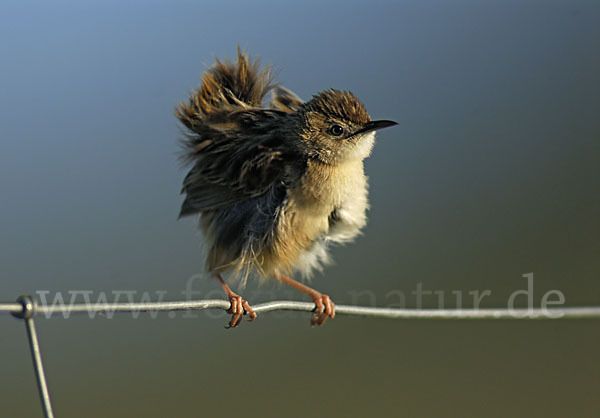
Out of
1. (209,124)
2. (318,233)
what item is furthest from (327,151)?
(209,124)

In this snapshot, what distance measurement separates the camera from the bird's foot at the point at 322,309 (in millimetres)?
3336

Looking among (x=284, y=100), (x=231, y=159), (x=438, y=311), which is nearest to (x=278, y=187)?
(x=231, y=159)

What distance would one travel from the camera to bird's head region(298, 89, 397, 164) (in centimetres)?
333

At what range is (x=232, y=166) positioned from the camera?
3.39 meters

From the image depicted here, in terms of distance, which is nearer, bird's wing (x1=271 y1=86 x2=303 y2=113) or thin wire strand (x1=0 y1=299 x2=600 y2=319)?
thin wire strand (x1=0 y1=299 x2=600 y2=319)

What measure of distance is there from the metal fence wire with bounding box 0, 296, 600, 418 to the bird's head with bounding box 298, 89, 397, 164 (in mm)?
1041

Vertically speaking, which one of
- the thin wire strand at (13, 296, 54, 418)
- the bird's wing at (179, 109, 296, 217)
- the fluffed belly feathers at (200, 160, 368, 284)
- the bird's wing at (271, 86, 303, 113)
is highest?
the bird's wing at (271, 86, 303, 113)

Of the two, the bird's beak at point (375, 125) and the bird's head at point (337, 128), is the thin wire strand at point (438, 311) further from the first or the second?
the bird's beak at point (375, 125)

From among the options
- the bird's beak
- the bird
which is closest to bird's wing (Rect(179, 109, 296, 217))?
the bird

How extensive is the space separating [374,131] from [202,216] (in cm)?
113

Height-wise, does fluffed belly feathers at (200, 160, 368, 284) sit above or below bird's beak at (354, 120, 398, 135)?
below

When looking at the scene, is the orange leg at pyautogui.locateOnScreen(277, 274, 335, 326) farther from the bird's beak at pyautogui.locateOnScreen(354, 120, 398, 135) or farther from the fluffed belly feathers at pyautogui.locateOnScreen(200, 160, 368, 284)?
the bird's beak at pyautogui.locateOnScreen(354, 120, 398, 135)

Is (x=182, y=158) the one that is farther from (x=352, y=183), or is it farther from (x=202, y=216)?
(x=352, y=183)

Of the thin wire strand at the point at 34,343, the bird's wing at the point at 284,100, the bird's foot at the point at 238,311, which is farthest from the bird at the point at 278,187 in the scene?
the thin wire strand at the point at 34,343
